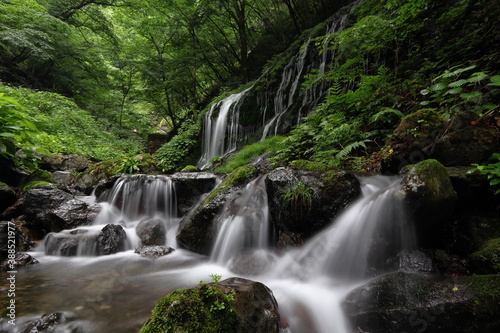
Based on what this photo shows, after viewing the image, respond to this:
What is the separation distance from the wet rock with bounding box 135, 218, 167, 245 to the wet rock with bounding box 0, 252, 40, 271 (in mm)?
1774

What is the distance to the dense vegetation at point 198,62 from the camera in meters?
4.80

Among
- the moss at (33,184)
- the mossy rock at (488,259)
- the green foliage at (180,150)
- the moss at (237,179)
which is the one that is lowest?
the mossy rock at (488,259)

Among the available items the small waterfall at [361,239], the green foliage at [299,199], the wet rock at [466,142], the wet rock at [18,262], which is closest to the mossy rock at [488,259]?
the small waterfall at [361,239]

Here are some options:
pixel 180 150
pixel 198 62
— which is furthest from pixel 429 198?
pixel 198 62

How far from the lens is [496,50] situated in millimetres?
3904

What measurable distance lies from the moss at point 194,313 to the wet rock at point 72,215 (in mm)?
4926

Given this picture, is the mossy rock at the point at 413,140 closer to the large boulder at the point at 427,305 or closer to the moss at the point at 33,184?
the large boulder at the point at 427,305

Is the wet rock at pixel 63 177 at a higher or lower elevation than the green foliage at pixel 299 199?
higher

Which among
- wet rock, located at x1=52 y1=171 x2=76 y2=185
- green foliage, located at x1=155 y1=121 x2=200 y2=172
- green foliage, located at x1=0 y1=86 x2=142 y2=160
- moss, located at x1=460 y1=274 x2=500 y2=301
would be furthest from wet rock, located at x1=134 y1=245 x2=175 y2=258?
green foliage, located at x1=0 y1=86 x2=142 y2=160

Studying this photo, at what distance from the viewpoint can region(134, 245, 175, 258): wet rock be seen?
453cm

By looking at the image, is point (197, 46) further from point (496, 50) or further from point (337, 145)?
point (496, 50)

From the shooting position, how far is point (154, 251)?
4.60 m

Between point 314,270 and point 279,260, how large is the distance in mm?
559

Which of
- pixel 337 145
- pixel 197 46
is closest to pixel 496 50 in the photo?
pixel 337 145
